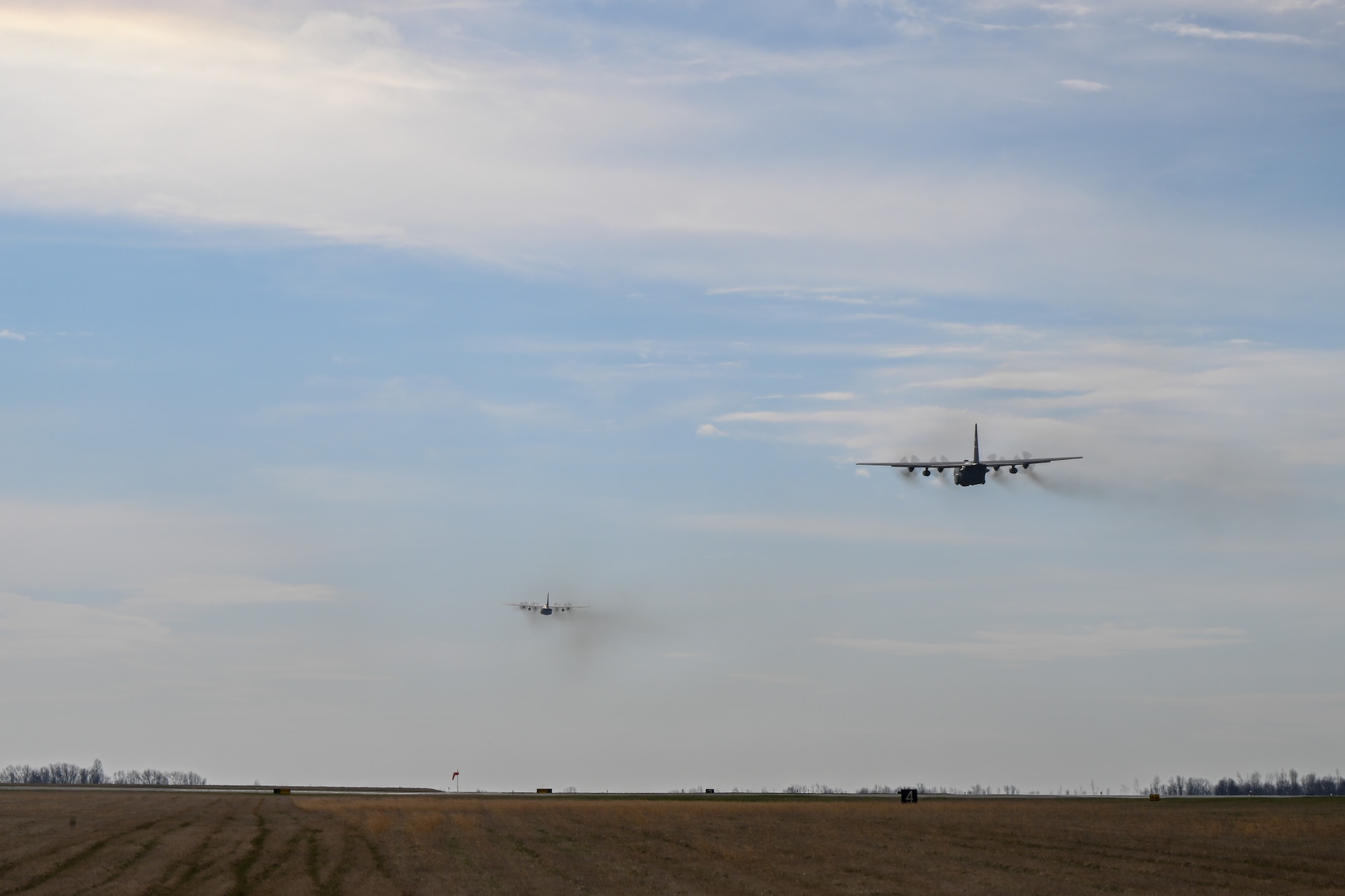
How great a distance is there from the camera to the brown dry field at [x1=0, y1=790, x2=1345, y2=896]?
148 ft

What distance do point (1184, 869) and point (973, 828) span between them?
23.1 metres

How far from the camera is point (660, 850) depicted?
5878cm

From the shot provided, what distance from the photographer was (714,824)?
7612 cm

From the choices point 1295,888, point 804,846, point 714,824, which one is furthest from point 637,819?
point 1295,888

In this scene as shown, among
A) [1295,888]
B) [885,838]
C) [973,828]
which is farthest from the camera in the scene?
[973,828]

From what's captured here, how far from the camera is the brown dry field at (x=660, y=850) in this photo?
45031 millimetres

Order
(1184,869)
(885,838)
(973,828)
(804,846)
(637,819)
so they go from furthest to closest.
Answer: (637,819) → (973,828) → (885,838) → (804,846) → (1184,869)

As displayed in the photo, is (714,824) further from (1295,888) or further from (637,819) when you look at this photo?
(1295,888)

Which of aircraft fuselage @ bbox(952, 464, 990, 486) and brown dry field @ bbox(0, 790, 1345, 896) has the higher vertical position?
aircraft fuselage @ bbox(952, 464, 990, 486)

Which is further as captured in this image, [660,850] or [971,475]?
[971,475]

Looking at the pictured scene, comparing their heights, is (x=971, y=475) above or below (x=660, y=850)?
above

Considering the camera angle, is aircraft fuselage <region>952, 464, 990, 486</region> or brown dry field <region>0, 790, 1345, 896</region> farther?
aircraft fuselage <region>952, 464, 990, 486</region>

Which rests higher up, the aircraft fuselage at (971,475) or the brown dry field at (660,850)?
the aircraft fuselage at (971,475)

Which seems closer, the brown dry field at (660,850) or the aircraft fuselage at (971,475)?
the brown dry field at (660,850)
